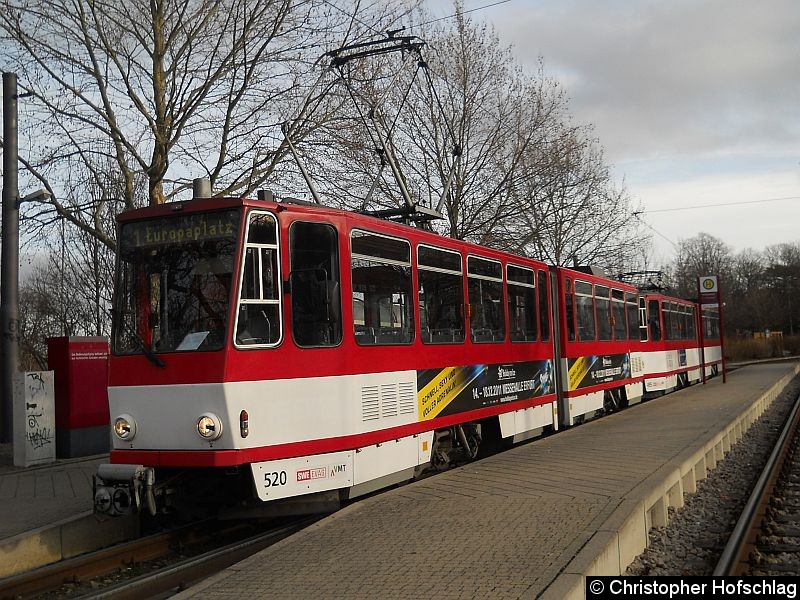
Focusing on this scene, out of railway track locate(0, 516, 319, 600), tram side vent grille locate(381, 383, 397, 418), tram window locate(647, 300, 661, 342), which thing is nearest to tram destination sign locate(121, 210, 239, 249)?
tram side vent grille locate(381, 383, 397, 418)

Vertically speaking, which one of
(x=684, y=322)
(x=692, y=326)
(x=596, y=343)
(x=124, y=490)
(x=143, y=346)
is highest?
(x=684, y=322)

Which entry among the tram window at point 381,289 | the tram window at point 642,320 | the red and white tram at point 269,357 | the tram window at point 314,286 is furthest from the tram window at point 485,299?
the tram window at point 642,320

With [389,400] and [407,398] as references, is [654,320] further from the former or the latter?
[389,400]

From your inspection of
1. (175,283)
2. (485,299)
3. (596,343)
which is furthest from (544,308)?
(175,283)

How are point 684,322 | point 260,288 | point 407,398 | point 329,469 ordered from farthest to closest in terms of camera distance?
point 684,322 < point 407,398 < point 329,469 < point 260,288

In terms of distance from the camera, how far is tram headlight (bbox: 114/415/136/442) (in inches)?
298

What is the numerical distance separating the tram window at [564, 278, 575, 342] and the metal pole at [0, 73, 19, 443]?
354 inches

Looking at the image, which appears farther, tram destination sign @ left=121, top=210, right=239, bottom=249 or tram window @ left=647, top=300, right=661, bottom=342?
tram window @ left=647, top=300, right=661, bottom=342

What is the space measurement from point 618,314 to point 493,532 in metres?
13.2

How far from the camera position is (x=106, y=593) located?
249 inches

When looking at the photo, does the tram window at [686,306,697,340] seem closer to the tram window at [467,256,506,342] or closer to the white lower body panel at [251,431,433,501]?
the tram window at [467,256,506,342]

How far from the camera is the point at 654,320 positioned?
77.0 ft

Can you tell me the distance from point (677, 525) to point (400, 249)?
3.91 meters

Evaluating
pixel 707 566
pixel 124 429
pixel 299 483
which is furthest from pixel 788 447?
pixel 124 429
